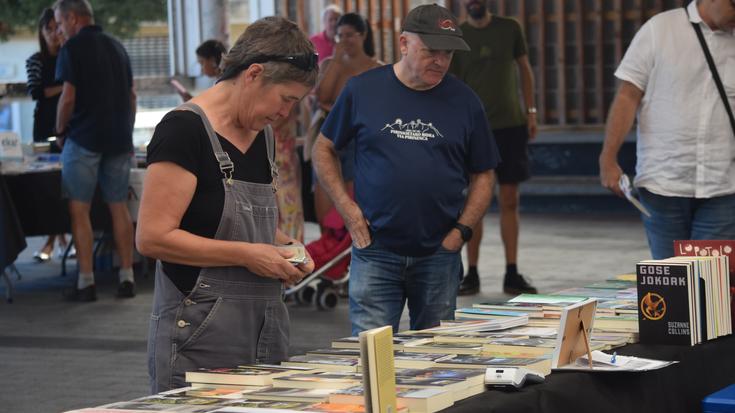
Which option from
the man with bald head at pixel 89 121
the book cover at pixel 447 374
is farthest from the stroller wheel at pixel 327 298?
the book cover at pixel 447 374

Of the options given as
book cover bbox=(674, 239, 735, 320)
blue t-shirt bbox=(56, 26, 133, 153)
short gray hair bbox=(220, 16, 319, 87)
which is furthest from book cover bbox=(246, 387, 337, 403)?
blue t-shirt bbox=(56, 26, 133, 153)

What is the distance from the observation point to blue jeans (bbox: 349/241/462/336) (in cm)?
479

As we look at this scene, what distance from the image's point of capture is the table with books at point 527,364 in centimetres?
293

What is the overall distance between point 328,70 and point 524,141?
1.44 m

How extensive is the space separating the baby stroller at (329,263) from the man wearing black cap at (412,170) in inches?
130

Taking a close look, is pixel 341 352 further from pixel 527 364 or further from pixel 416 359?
pixel 527 364

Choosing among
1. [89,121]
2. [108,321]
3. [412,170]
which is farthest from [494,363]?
[89,121]

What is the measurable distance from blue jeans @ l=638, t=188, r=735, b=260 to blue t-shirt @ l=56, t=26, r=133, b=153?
176 inches

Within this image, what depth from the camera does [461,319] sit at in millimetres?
4105

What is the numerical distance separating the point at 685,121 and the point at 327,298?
11.8ft

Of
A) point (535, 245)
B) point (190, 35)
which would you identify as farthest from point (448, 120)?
point (190, 35)

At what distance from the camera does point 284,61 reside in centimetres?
341

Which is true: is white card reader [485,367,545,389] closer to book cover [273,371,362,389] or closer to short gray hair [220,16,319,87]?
book cover [273,371,362,389]

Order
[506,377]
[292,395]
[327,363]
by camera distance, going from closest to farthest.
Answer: [292,395] < [506,377] < [327,363]
